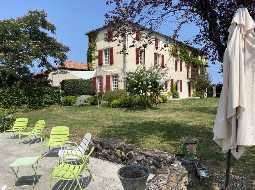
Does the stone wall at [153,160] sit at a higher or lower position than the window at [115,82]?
lower

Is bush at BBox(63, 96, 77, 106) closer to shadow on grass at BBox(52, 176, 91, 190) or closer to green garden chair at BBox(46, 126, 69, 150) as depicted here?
green garden chair at BBox(46, 126, 69, 150)

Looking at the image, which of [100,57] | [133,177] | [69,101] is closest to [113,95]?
[69,101]

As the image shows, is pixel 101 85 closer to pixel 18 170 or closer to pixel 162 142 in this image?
pixel 162 142

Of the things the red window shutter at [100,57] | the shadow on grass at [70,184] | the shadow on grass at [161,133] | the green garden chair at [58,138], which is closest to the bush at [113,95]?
the shadow on grass at [161,133]

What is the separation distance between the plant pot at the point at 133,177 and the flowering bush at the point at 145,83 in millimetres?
17232

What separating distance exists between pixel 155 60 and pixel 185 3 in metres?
27.7

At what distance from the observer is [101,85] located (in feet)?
122

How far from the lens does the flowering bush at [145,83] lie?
2375 centimetres

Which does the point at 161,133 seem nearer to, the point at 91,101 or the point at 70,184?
the point at 70,184

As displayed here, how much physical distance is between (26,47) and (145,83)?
10013 millimetres

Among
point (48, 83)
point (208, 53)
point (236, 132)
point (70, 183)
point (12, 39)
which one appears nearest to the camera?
point (236, 132)

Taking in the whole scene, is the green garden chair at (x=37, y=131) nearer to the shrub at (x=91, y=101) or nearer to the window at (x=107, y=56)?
the shrub at (x=91, y=101)

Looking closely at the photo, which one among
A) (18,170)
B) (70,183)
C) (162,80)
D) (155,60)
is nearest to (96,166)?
(70,183)

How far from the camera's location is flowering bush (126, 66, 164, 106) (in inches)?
935
